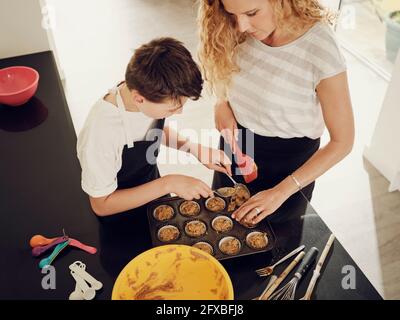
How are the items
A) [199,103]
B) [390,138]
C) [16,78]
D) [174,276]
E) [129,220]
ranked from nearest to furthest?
1. [174,276]
2. [129,220]
3. [16,78]
4. [390,138]
5. [199,103]

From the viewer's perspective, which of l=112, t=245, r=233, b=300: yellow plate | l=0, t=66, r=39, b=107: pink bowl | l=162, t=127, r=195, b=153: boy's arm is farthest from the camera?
l=0, t=66, r=39, b=107: pink bowl

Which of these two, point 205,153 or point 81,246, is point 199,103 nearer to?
point 205,153

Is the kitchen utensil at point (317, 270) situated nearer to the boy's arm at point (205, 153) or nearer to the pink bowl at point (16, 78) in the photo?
the boy's arm at point (205, 153)

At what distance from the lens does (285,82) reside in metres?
1.40

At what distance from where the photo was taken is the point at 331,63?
128 cm

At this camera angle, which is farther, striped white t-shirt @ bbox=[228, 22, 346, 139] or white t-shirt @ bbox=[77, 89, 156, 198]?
striped white t-shirt @ bbox=[228, 22, 346, 139]

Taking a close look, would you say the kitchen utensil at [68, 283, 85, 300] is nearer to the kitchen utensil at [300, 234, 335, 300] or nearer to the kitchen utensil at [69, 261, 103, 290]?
the kitchen utensil at [69, 261, 103, 290]

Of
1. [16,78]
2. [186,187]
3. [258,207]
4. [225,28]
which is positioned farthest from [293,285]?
[16,78]

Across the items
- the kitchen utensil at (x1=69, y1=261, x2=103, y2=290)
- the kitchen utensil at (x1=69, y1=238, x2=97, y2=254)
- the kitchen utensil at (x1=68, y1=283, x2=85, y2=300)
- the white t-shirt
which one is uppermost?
the white t-shirt

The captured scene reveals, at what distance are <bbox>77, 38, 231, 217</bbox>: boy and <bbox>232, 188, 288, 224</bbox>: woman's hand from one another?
120mm

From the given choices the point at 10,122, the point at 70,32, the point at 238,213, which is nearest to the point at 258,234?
the point at 238,213

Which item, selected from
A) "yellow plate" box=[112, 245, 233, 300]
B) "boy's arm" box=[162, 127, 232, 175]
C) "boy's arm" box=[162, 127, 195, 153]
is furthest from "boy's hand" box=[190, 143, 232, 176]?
"yellow plate" box=[112, 245, 233, 300]

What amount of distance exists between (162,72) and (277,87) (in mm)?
442

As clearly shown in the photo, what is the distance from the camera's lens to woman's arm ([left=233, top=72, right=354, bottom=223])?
130cm
